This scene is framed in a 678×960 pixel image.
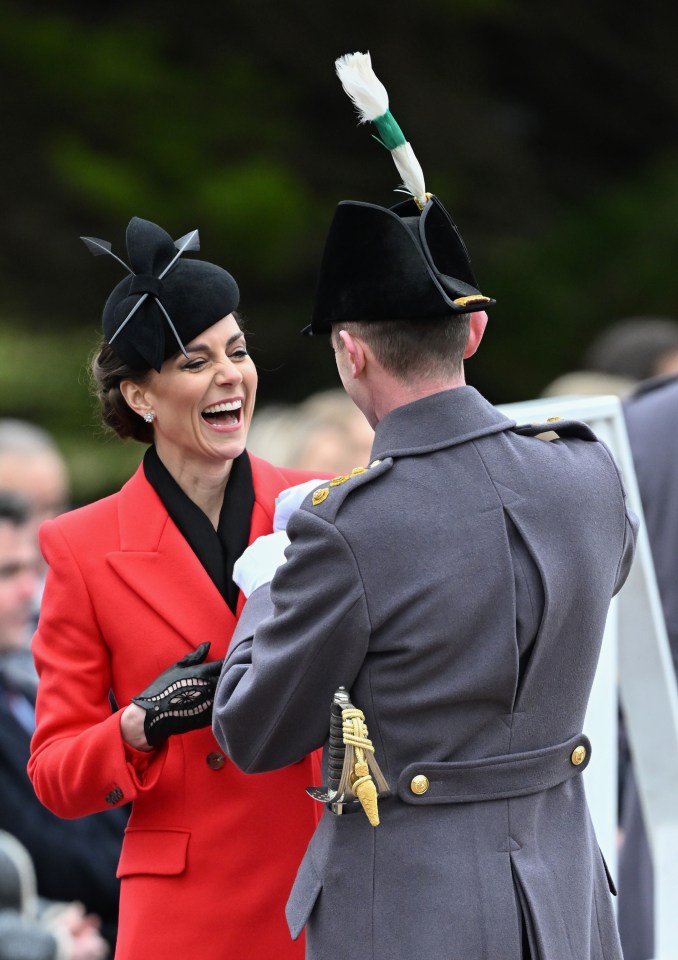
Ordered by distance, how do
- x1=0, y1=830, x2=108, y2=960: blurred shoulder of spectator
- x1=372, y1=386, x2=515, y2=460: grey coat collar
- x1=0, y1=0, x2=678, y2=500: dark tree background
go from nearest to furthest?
x1=372, y1=386, x2=515, y2=460: grey coat collar
x1=0, y1=830, x2=108, y2=960: blurred shoulder of spectator
x1=0, y1=0, x2=678, y2=500: dark tree background

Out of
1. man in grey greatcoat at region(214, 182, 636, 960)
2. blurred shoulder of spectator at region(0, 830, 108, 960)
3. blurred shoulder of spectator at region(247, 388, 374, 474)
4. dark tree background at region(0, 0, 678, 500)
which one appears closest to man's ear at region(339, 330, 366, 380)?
man in grey greatcoat at region(214, 182, 636, 960)

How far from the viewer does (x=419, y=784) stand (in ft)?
7.31

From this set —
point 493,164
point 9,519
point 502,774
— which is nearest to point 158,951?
point 502,774

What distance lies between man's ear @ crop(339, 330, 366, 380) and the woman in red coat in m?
0.33

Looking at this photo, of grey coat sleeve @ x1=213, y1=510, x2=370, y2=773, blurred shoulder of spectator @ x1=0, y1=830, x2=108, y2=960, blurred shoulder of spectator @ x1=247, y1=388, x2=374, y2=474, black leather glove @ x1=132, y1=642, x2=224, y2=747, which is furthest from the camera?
blurred shoulder of spectator @ x1=247, y1=388, x2=374, y2=474

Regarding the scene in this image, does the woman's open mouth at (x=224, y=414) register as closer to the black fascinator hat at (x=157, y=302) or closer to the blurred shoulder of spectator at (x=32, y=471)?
the black fascinator hat at (x=157, y=302)

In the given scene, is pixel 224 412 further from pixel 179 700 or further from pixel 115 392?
pixel 179 700

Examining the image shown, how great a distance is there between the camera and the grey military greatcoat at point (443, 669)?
2.18 metres

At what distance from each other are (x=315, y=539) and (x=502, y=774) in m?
0.47

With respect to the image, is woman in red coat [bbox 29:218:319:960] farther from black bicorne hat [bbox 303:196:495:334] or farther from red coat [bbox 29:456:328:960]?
black bicorne hat [bbox 303:196:495:334]

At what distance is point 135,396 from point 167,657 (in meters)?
0.45

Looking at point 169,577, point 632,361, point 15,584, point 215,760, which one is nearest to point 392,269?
point 169,577

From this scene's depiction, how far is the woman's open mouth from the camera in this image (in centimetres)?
257

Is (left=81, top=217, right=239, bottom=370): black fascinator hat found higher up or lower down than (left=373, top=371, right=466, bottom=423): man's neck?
higher up
